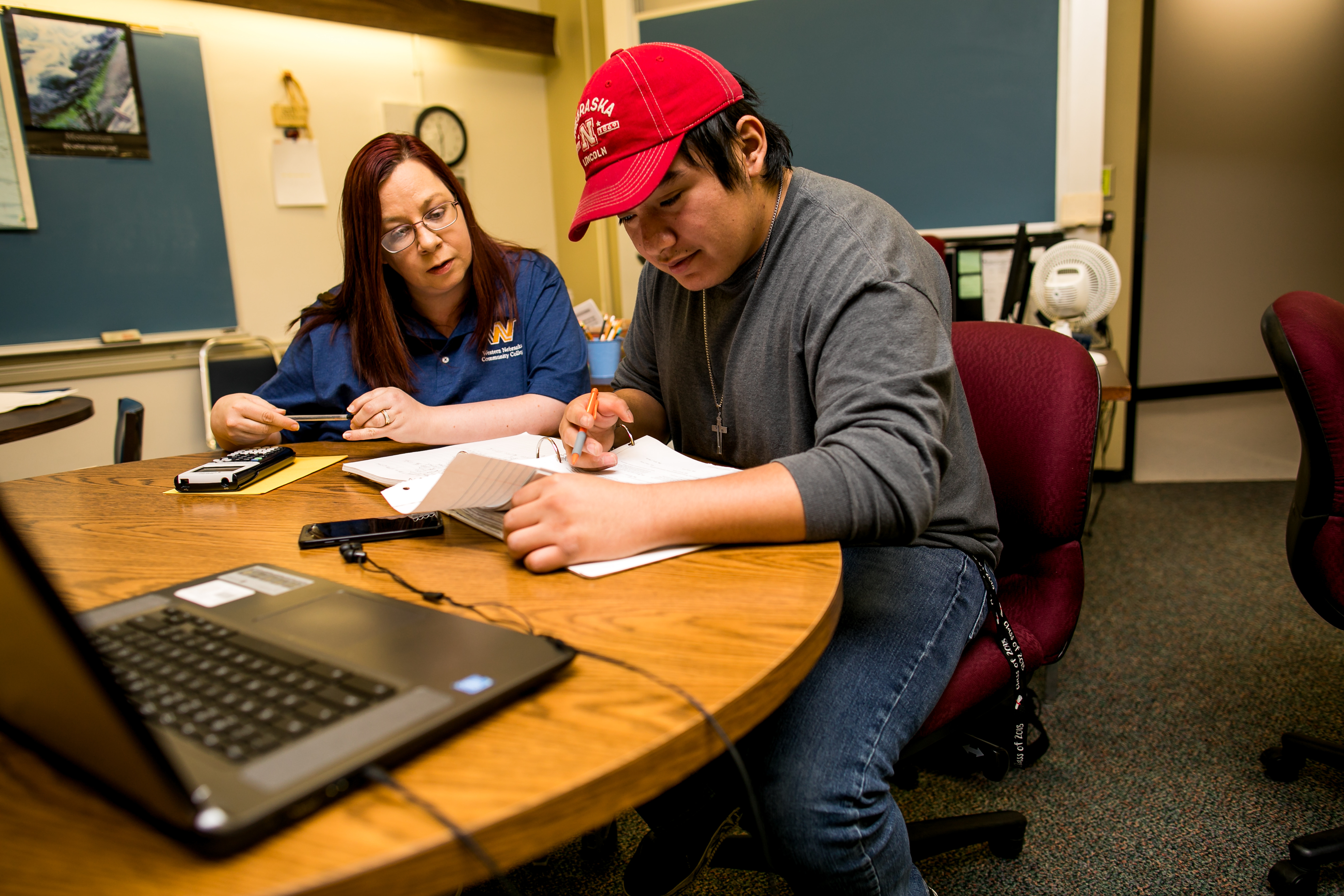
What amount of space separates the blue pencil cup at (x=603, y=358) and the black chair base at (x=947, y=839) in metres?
1.20

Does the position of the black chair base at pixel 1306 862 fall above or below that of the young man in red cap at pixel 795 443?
below

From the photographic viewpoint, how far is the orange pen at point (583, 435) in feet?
3.32

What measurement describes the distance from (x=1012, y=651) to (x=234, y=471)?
1.08 metres

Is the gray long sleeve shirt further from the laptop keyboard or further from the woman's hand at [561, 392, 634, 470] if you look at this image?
the laptop keyboard

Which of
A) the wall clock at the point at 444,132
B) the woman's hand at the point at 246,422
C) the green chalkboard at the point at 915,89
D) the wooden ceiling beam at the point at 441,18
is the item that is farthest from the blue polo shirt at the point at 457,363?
the wall clock at the point at 444,132

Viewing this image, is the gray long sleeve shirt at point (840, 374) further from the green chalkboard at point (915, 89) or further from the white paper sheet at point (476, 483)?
the green chalkboard at point (915, 89)

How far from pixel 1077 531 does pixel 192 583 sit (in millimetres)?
1082

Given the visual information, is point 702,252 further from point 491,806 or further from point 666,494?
point 491,806

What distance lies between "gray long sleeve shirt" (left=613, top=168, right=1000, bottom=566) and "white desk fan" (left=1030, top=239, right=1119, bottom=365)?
164 centimetres

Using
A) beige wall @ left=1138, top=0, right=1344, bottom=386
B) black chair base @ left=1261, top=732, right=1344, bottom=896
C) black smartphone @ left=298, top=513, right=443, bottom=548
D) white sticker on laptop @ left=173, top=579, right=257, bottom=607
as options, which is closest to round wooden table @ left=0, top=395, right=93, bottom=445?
black smartphone @ left=298, top=513, right=443, bottom=548

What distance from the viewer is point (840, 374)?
0.87 metres

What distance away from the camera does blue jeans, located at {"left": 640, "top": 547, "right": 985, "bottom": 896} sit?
0.77 meters

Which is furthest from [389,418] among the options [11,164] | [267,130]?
[267,130]

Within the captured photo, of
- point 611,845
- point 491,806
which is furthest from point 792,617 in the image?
point 611,845
